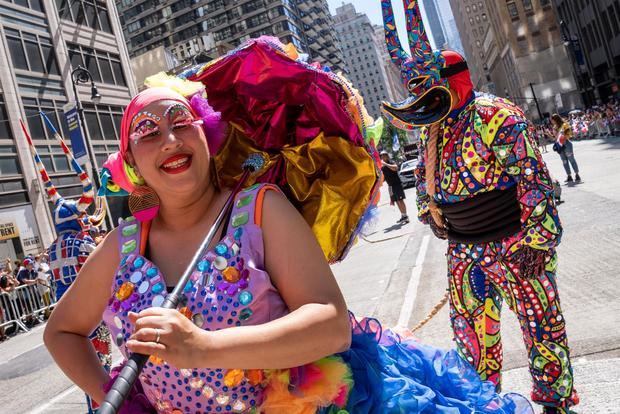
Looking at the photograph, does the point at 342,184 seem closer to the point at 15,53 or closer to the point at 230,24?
the point at 15,53

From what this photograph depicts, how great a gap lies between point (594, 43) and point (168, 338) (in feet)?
178

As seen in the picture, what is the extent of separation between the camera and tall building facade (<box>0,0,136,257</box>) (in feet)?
79.5

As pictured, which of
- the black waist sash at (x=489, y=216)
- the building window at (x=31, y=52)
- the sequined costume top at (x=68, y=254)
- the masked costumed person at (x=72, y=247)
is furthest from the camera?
the building window at (x=31, y=52)

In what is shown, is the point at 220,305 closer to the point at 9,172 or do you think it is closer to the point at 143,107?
the point at 143,107

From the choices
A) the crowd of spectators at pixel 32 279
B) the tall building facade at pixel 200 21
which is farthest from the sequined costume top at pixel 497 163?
the tall building facade at pixel 200 21

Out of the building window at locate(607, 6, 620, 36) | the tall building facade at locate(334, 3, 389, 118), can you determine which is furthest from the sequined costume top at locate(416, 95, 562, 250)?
the tall building facade at locate(334, 3, 389, 118)

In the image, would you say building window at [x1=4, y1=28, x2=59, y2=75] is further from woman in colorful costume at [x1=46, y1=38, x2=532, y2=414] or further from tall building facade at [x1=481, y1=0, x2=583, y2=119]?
tall building facade at [x1=481, y1=0, x2=583, y2=119]

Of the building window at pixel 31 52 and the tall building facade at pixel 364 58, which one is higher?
the tall building facade at pixel 364 58

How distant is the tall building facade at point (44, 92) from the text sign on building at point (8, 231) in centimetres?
4

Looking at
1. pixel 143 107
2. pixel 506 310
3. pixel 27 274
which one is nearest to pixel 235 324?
pixel 143 107

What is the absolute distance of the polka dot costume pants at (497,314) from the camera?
2.90 m

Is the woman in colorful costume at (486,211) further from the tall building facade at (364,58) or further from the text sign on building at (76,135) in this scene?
the tall building facade at (364,58)

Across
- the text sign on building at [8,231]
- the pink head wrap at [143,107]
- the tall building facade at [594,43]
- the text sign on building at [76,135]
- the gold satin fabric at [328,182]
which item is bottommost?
the gold satin fabric at [328,182]

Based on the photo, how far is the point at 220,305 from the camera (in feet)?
5.56
